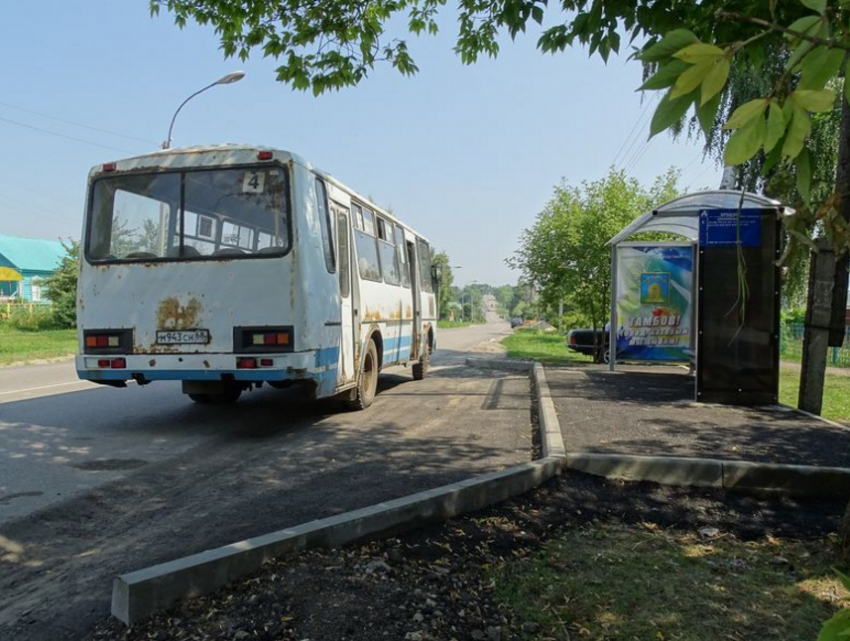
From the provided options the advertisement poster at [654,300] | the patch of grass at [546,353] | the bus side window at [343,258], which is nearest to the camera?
the bus side window at [343,258]

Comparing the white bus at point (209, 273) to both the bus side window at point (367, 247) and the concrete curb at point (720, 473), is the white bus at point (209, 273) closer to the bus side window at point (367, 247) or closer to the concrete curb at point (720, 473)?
the bus side window at point (367, 247)

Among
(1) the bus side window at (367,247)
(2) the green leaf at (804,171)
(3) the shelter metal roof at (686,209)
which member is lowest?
(2) the green leaf at (804,171)

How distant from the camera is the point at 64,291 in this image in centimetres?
3008

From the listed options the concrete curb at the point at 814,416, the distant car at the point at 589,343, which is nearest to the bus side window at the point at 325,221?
the concrete curb at the point at 814,416

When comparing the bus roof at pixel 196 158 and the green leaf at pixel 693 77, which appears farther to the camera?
the bus roof at pixel 196 158

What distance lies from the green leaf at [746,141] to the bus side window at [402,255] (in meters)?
9.99

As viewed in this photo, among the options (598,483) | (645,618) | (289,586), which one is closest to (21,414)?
(289,586)

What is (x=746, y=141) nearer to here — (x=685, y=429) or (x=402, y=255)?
(x=685, y=429)

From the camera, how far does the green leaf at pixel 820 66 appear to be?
1068mm

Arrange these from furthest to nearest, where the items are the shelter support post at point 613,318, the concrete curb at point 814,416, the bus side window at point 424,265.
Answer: the bus side window at point 424,265, the shelter support post at point 613,318, the concrete curb at point 814,416

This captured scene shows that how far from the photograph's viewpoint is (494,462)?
18.5 feet

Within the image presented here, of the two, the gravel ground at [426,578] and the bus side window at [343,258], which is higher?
the bus side window at [343,258]

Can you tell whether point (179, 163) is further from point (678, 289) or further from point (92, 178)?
point (678, 289)

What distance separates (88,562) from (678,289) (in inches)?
477
